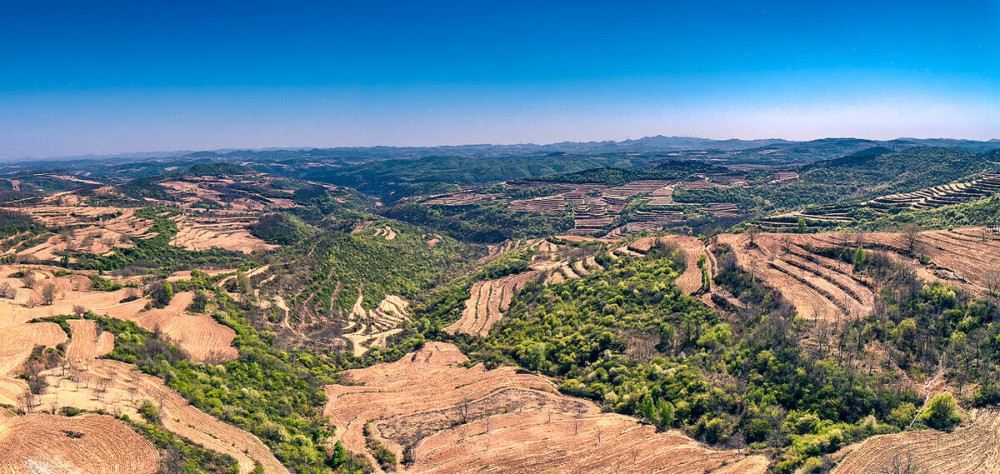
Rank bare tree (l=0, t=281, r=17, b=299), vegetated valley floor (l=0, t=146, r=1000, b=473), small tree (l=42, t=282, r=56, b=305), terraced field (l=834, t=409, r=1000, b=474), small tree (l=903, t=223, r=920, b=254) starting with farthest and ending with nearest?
small tree (l=903, t=223, r=920, b=254) < small tree (l=42, t=282, r=56, b=305) < bare tree (l=0, t=281, r=17, b=299) < vegetated valley floor (l=0, t=146, r=1000, b=473) < terraced field (l=834, t=409, r=1000, b=474)

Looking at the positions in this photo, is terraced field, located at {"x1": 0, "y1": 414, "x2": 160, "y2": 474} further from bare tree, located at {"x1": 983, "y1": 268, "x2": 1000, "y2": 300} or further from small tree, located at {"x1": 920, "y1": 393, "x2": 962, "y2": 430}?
bare tree, located at {"x1": 983, "y1": 268, "x2": 1000, "y2": 300}

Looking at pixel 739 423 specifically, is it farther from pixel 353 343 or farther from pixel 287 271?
pixel 287 271

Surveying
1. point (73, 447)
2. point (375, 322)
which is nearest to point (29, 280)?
point (375, 322)

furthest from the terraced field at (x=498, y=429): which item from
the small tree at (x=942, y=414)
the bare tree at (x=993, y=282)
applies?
the bare tree at (x=993, y=282)

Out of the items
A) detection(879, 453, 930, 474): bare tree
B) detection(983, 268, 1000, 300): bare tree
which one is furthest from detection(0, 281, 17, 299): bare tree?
detection(983, 268, 1000, 300): bare tree

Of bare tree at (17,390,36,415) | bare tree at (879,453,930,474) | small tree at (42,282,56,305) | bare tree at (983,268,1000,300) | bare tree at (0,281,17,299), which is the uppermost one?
bare tree at (983,268,1000,300)

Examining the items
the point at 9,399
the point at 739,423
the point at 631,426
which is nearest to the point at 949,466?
the point at 739,423

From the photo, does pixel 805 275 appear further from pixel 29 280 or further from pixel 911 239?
pixel 29 280
